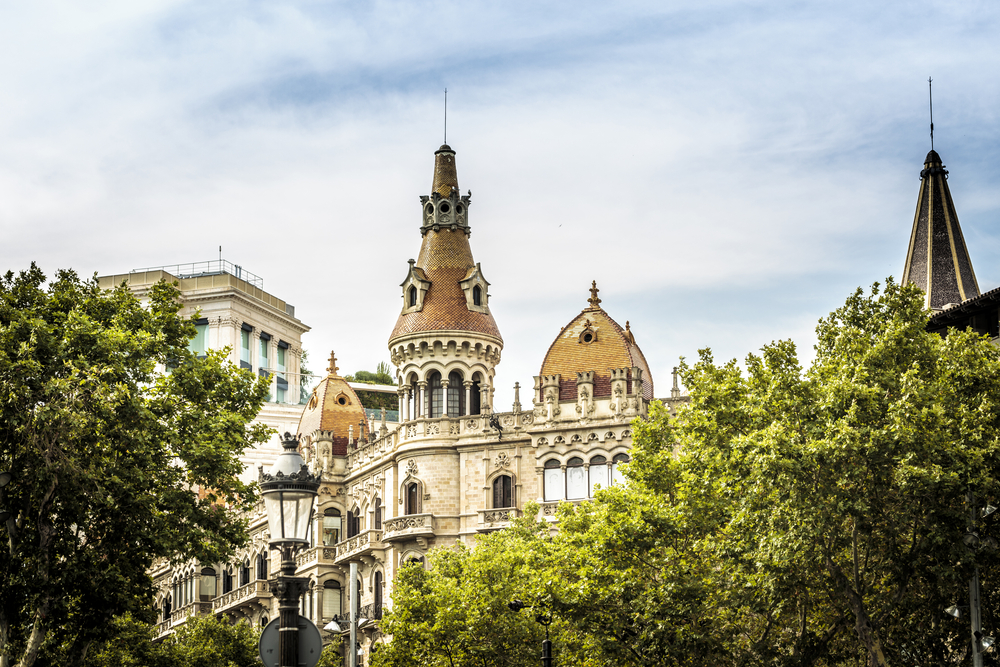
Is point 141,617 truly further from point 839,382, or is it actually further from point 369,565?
point 369,565

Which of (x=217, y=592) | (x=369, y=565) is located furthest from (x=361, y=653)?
(x=217, y=592)

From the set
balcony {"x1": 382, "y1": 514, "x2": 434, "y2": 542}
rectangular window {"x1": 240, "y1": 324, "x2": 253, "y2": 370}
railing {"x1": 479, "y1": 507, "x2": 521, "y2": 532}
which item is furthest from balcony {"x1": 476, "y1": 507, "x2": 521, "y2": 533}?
rectangular window {"x1": 240, "y1": 324, "x2": 253, "y2": 370}

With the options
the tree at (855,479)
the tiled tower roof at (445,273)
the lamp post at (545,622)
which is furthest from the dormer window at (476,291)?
the tree at (855,479)

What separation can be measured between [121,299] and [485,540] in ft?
62.0

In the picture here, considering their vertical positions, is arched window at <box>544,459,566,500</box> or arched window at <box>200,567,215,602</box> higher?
arched window at <box>544,459,566,500</box>

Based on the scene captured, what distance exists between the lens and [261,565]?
85.1m

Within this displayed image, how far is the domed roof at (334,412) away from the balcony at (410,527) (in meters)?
11.8

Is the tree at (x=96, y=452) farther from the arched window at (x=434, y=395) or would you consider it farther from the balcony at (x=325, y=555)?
the balcony at (x=325, y=555)

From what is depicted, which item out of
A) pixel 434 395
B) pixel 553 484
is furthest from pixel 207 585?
pixel 553 484

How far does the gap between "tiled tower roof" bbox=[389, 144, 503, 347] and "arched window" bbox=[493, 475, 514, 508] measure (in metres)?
7.97

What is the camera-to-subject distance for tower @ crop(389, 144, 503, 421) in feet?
226

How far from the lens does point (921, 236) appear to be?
60406mm

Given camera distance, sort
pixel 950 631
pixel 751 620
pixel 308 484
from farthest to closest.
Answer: pixel 751 620
pixel 950 631
pixel 308 484

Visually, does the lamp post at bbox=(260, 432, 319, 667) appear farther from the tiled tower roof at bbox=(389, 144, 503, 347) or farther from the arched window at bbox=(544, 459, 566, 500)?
the tiled tower roof at bbox=(389, 144, 503, 347)
